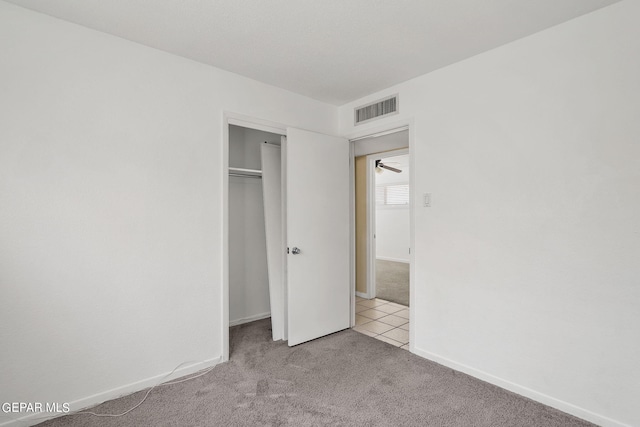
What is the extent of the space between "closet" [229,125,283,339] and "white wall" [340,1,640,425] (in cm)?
179

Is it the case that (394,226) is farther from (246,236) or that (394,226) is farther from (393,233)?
A: (246,236)

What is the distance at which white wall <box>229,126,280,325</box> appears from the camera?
367cm

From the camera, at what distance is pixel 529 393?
2.22 meters

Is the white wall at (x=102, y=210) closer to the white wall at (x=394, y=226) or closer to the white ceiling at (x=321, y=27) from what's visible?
the white ceiling at (x=321, y=27)

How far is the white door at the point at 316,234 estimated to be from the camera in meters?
3.12

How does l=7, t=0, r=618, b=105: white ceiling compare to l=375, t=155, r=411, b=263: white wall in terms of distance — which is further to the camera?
l=375, t=155, r=411, b=263: white wall

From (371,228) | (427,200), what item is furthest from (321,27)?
(371,228)

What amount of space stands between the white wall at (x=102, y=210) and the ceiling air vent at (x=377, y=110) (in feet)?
4.64

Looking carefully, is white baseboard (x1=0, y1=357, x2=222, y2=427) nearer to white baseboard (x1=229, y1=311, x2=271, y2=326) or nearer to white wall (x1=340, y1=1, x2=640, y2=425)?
white baseboard (x1=229, y1=311, x2=271, y2=326)

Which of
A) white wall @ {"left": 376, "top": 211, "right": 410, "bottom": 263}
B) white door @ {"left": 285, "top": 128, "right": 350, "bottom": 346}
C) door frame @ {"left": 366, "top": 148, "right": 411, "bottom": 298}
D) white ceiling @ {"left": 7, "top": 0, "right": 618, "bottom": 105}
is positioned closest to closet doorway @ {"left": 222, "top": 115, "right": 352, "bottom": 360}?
white door @ {"left": 285, "top": 128, "right": 350, "bottom": 346}

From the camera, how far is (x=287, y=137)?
312cm

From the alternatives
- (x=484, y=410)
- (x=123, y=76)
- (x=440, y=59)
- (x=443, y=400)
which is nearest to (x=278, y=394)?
(x=443, y=400)

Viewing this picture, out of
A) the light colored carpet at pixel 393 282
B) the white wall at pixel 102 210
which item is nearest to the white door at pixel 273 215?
the white wall at pixel 102 210

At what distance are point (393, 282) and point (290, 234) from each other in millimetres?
3457
